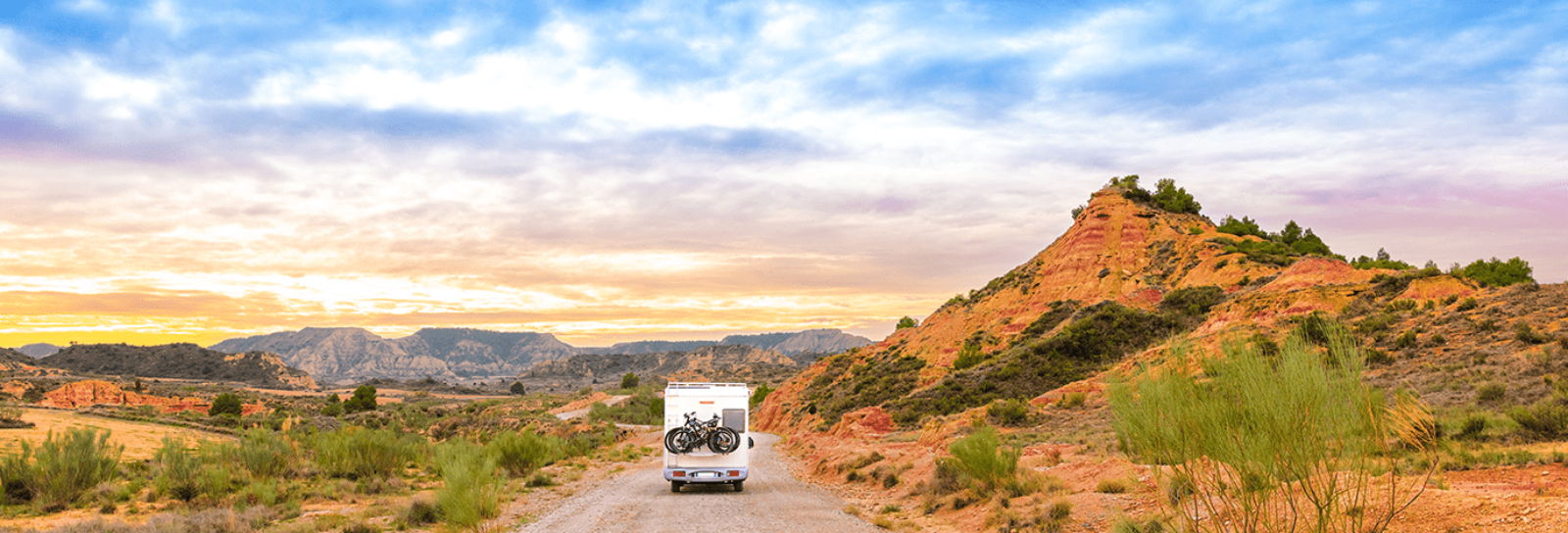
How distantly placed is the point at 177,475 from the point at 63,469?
2.07 meters

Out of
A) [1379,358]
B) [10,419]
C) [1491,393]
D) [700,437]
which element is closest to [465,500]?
[700,437]

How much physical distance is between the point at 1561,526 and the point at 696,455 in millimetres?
16706

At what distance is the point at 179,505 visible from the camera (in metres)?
16.0

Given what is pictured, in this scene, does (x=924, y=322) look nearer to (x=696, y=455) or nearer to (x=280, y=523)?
(x=696, y=455)

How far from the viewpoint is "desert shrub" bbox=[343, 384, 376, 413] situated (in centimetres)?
7412

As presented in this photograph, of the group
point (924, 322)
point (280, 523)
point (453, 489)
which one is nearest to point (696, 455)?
point (453, 489)

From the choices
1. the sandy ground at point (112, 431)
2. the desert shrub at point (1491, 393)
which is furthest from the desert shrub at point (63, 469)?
the desert shrub at point (1491, 393)

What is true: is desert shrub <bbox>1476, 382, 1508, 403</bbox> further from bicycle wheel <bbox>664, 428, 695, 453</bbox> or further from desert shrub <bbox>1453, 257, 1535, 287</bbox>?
desert shrub <bbox>1453, 257, 1535, 287</bbox>

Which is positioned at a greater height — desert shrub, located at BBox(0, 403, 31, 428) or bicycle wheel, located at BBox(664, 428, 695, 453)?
bicycle wheel, located at BBox(664, 428, 695, 453)

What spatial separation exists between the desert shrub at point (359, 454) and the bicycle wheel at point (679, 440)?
9.51 m

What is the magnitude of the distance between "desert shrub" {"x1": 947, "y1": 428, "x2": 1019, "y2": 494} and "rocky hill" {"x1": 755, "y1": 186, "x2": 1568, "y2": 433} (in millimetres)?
3737

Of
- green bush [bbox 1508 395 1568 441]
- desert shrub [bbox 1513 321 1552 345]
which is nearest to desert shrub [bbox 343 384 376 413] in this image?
green bush [bbox 1508 395 1568 441]

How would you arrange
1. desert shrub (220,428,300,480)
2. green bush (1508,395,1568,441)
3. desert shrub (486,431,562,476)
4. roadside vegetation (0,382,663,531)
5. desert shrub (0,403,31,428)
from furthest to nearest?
desert shrub (0,403,31,428)
desert shrub (486,431,562,476)
desert shrub (220,428,300,480)
roadside vegetation (0,382,663,531)
green bush (1508,395,1568,441)

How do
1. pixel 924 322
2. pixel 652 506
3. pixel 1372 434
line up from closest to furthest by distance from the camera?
pixel 1372 434
pixel 652 506
pixel 924 322
